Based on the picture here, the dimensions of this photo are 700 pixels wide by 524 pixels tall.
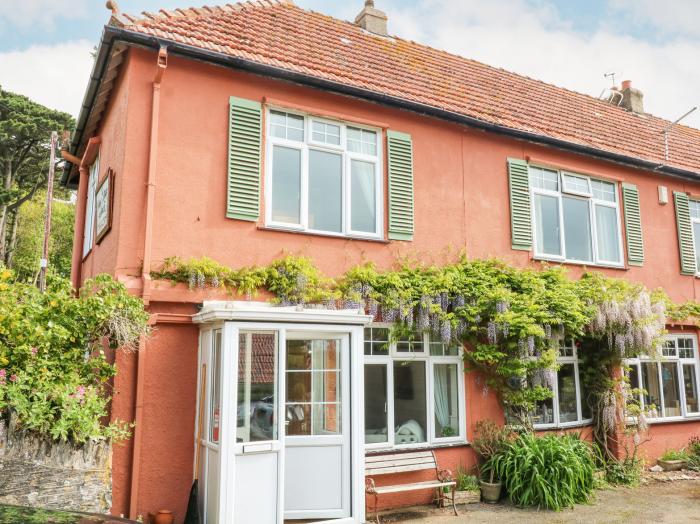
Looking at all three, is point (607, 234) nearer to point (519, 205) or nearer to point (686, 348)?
point (519, 205)

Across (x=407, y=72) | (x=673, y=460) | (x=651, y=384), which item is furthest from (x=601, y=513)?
(x=407, y=72)

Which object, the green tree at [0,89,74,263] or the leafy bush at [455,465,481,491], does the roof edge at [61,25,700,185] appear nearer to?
the leafy bush at [455,465,481,491]

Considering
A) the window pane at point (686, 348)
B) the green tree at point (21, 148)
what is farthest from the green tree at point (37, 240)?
the window pane at point (686, 348)

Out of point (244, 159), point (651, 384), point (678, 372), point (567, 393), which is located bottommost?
point (567, 393)

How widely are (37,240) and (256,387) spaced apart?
3074 cm

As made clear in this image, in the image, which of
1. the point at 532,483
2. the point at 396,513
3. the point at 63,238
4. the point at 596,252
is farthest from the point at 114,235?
the point at 63,238

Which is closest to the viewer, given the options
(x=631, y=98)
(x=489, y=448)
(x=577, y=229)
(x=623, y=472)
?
(x=489, y=448)

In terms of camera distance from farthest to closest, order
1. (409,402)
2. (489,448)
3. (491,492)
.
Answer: (489,448) < (409,402) < (491,492)

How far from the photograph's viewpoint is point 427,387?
9.09 meters

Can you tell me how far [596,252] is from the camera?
456 inches

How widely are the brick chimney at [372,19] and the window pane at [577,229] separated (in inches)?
205

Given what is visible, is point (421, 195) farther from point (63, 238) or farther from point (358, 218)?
point (63, 238)

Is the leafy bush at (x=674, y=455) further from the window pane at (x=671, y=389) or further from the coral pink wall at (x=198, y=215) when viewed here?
the coral pink wall at (x=198, y=215)

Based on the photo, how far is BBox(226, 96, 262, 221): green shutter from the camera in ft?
25.9
